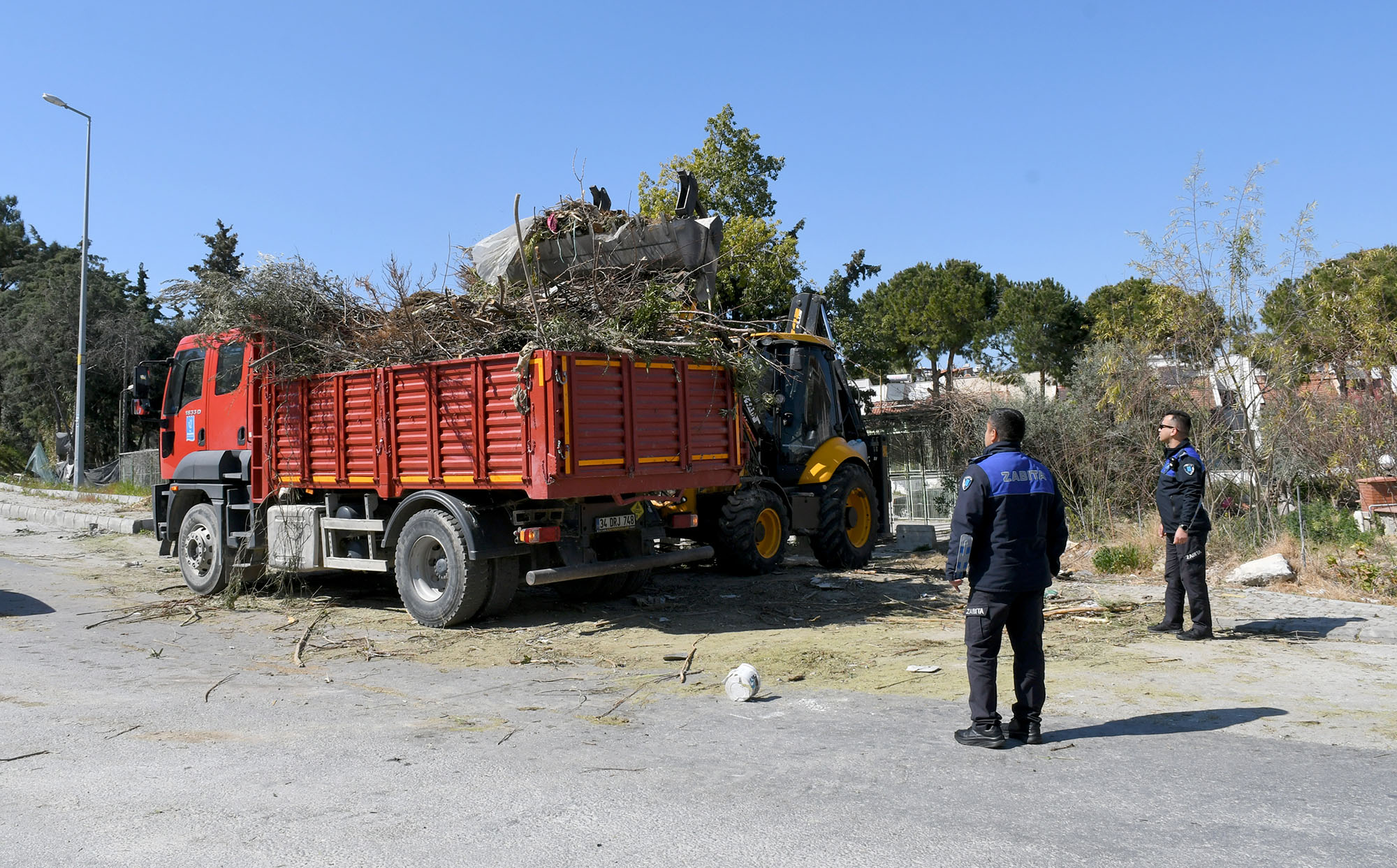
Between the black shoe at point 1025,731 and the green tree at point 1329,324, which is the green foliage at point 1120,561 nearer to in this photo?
the green tree at point 1329,324

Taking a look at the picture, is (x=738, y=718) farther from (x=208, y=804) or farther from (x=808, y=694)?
(x=208, y=804)

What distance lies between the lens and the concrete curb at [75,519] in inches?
690

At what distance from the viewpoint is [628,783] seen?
451 centimetres

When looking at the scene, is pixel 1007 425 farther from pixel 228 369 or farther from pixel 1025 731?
pixel 228 369

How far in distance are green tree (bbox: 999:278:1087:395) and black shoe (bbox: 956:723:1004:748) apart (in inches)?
1373

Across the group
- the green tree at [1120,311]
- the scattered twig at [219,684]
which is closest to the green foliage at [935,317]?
the green tree at [1120,311]

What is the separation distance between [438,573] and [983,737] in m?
5.30

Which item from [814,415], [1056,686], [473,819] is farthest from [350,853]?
[814,415]

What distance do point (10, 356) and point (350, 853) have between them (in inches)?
1449

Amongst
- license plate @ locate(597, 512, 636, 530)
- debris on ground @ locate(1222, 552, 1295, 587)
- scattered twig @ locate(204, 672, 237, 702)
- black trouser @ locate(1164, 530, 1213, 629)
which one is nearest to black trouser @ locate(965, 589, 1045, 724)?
black trouser @ locate(1164, 530, 1213, 629)

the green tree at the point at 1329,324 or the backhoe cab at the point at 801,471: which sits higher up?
the green tree at the point at 1329,324

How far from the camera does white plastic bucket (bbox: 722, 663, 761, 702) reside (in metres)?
6.07

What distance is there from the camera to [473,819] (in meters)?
4.05

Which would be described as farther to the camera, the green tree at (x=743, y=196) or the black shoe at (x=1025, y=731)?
the green tree at (x=743, y=196)
